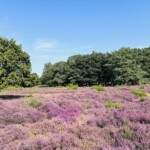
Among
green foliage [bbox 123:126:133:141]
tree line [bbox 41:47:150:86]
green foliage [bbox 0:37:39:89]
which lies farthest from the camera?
tree line [bbox 41:47:150:86]

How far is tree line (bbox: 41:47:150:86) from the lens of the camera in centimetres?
6462

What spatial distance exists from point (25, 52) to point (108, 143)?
20611 millimetres

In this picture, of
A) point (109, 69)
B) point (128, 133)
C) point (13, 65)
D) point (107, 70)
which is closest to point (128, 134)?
point (128, 133)

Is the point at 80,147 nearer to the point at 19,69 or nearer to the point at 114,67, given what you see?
the point at 19,69

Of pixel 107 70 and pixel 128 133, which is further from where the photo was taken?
pixel 107 70

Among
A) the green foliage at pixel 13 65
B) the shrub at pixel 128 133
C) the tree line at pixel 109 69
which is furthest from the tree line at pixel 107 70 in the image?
the shrub at pixel 128 133

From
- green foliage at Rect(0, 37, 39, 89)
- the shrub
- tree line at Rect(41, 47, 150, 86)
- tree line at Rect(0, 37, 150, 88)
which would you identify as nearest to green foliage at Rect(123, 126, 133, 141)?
the shrub

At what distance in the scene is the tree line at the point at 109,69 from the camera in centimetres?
6462

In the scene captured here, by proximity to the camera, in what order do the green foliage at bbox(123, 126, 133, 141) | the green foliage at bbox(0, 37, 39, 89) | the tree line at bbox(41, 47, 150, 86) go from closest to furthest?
1. the green foliage at bbox(123, 126, 133, 141)
2. the green foliage at bbox(0, 37, 39, 89)
3. the tree line at bbox(41, 47, 150, 86)

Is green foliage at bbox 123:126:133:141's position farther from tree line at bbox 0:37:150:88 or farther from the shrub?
tree line at bbox 0:37:150:88

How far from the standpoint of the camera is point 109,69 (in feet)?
237

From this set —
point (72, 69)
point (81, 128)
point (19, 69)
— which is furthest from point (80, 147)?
point (72, 69)

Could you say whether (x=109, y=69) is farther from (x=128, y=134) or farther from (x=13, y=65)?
(x=128, y=134)

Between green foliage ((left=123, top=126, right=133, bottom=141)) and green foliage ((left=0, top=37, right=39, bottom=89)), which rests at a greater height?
green foliage ((left=0, top=37, right=39, bottom=89))
